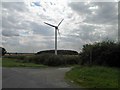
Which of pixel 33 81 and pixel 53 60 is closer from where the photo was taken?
pixel 33 81

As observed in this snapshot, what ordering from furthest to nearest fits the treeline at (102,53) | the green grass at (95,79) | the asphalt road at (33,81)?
the treeline at (102,53) < the green grass at (95,79) < the asphalt road at (33,81)

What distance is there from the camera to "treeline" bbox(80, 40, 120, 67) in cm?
3425

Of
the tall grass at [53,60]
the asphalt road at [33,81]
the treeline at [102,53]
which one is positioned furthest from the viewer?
the tall grass at [53,60]

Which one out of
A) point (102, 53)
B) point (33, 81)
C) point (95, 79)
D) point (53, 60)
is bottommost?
point (53, 60)

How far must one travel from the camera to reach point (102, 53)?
35.8m

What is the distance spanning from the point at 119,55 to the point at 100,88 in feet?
67.0

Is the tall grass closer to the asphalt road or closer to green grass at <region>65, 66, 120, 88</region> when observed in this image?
the asphalt road

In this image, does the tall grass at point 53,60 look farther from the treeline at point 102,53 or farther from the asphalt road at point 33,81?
the asphalt road at point 33,81

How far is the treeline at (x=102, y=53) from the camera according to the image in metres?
34.2

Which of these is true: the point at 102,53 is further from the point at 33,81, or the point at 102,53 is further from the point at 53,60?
the point at 33,81

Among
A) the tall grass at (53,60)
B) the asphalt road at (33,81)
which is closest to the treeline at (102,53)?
the tall grass at (53,60)

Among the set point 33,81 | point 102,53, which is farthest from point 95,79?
point 102,53

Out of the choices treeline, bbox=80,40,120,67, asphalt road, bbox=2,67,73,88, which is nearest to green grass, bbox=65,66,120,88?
asphalt road, bbox=2,67,73,88

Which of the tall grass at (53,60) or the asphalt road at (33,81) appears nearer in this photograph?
the asphalt road at (33,81)
